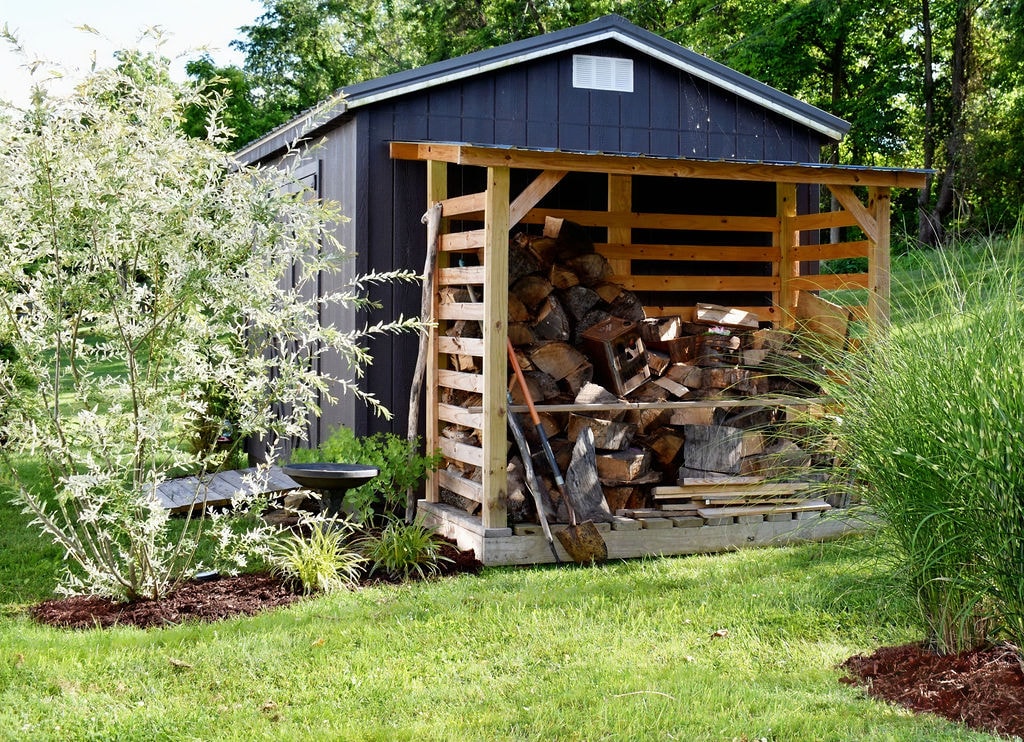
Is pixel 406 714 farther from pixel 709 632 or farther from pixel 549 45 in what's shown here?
pixel 549 45

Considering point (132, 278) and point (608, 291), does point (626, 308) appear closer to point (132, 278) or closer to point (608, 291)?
point (608, 291)

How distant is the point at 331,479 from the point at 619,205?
3.60 meters

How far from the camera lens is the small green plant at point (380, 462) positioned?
691cm

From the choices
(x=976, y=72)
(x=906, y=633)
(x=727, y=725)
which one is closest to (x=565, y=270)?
(x=906, y=633)

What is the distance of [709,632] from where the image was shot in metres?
4.93

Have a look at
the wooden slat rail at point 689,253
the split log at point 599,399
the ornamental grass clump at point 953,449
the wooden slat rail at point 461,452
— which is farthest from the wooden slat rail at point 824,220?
the ornamental grass clump at point 953,449

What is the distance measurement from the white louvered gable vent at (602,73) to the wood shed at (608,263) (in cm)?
2

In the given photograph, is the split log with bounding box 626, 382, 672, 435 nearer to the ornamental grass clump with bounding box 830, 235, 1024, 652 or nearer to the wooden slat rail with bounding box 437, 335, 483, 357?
the wooden slat rail with bounding box 437, 335, 483, 357

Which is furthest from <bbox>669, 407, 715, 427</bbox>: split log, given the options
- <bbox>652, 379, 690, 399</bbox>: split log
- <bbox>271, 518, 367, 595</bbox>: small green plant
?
<bbox>271, 518, 367, 595</bbox>: small green plant

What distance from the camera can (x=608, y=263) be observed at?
781cm

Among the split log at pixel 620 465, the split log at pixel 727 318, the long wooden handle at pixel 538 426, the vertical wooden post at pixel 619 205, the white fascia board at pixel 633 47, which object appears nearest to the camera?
the long wooden handle at pixel 538 426

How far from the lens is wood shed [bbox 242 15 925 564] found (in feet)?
21.8

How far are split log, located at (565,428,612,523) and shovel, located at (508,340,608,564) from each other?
0.08 meters

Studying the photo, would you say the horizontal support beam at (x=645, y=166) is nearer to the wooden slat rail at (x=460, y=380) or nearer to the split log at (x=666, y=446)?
the wooden slat rail at (x=460, y=380)
